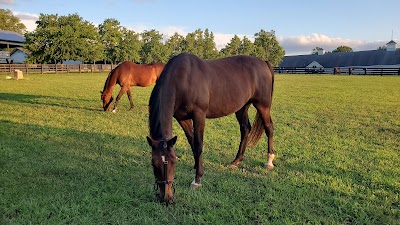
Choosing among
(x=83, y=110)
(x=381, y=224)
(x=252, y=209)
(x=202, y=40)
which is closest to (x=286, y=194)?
(x=252, y=209)

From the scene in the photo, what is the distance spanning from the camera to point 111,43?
6144cm

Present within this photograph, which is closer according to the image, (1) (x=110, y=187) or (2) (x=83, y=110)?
(1) (x=110, y=187)

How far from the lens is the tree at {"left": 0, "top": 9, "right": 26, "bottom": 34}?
8154cm

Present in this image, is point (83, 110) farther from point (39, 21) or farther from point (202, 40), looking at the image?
→ point (202, 40)

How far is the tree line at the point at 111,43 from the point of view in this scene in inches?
1935

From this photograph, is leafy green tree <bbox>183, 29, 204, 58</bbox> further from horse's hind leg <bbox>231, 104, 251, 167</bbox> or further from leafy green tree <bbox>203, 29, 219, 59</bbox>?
horse's hind leg <bbox>231, 104, 251, 167</bbox>

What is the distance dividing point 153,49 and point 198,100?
70225 millimetres

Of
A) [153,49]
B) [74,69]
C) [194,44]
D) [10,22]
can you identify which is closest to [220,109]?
[74,69]

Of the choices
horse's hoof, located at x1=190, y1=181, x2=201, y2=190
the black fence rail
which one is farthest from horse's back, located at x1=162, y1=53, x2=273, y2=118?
the black fence rail

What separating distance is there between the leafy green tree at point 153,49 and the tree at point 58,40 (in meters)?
20.3

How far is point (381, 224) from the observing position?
3.51 meters

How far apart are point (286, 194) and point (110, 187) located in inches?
99.1

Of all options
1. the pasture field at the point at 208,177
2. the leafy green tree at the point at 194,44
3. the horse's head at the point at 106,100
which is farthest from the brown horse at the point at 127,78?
the leafy green tree at the point at 194,44

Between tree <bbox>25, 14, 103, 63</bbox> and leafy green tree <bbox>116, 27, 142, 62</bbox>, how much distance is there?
8377mm
